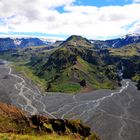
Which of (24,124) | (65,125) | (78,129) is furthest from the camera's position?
(78,129)

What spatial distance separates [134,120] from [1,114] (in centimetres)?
12612

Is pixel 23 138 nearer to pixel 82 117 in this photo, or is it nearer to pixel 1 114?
pixel 1 114

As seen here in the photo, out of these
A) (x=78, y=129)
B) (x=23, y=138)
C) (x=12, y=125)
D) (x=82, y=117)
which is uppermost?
(x=23, y=138)

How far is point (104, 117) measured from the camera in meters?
196

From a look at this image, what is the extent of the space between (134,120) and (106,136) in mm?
40663

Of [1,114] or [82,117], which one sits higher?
[1,114]

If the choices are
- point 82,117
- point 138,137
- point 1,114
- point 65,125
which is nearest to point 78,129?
point 65,125

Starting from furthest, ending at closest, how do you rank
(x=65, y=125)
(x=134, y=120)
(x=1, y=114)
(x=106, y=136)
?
1. (x=134, y=120)
2. (x=106, y=136)
3. (x=65, y=125)
4. (x=1, y=114)

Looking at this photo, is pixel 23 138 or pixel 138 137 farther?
pixel 138 137

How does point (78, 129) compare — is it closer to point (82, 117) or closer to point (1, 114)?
point (1, 114)

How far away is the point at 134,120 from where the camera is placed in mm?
190750

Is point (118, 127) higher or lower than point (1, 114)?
lower

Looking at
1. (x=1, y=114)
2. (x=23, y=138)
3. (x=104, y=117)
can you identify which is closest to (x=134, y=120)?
(x=104, y=117)

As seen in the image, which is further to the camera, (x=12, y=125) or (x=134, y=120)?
(x=134, y=120)
